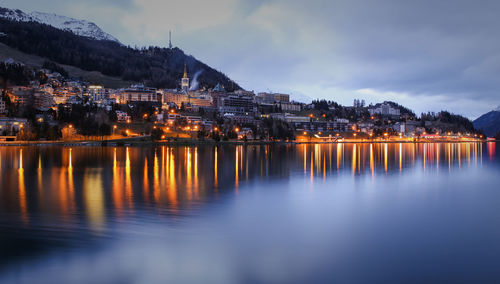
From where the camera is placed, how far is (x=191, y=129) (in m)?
90.7

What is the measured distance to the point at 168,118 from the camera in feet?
304

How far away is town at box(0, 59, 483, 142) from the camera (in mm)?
69625

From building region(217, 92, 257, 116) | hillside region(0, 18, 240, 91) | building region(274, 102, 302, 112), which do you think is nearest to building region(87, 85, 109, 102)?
hillside region(0, 18, 240, 91)

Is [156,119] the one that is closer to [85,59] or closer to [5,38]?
[85,59]

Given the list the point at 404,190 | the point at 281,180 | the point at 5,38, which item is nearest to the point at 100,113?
the point at 281,180

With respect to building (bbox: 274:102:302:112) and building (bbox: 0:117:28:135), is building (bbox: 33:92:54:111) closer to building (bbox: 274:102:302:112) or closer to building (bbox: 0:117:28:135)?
building (bbox: 0:117:28:135)

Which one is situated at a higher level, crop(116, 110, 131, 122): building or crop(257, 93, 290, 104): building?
crop(257, 93, 290, 104): building

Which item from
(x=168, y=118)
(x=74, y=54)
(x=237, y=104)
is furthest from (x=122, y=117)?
(x=74, y=54)

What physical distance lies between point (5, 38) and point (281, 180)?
174m

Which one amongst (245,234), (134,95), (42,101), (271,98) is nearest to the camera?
(245,234)

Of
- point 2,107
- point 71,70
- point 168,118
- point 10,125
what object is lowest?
point 10,125

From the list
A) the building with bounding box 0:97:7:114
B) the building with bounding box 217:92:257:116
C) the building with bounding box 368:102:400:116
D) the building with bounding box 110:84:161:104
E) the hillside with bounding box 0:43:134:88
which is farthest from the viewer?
the building with bounding box 368:102:400:116

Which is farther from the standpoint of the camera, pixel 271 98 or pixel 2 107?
pixel 271 98

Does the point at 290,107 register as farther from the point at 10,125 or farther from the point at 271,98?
the point at 10,125
